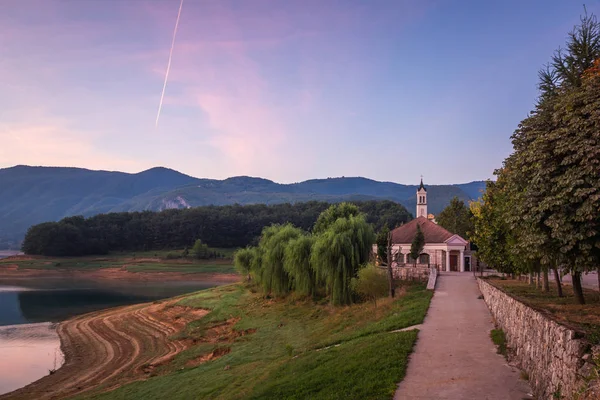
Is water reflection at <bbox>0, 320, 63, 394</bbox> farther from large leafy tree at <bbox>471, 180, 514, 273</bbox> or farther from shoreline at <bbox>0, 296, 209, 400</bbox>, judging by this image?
large leafy tree at <bbox>471, 180, 514, 273</bbox>

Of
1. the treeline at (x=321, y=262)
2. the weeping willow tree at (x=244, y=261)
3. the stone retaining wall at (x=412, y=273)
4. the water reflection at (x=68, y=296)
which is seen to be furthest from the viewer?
the weeping willow tree at (x=244, y=261)

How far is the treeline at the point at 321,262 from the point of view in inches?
1320

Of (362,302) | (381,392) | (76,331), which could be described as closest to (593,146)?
(381,392)

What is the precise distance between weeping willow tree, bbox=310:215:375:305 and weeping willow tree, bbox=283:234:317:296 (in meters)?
2.10

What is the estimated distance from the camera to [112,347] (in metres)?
34.2

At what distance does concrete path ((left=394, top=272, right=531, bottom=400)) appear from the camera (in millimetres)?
10570

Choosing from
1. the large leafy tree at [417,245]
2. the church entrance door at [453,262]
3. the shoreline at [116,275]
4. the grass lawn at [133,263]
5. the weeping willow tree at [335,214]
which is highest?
the weeping willow tree at [335,214]

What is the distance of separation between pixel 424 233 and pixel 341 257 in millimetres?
20906

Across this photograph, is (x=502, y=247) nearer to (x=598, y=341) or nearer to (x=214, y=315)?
(x=598, y=341)

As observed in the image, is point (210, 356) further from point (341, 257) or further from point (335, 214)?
point (335, 214)

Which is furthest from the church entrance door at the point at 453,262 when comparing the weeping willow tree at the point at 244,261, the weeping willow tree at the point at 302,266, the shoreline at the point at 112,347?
the shoreline at the point at 112,347

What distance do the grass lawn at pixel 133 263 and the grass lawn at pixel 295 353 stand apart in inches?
2425

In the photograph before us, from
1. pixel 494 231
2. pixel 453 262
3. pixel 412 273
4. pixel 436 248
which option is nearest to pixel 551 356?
pixel 494 231

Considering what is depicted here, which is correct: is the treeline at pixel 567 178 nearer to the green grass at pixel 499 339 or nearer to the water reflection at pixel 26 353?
the green grass at pixel 499 339
